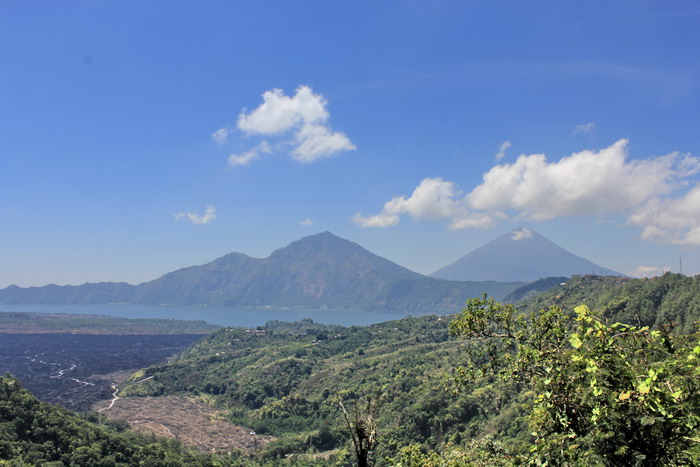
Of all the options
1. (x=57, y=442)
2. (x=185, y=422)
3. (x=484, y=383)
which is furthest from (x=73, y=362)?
(x=484, y=383)

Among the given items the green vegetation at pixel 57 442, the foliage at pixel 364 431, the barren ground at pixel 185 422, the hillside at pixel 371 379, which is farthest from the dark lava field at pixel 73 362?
the foliage at pixel 364 431

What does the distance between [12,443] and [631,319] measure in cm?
8104

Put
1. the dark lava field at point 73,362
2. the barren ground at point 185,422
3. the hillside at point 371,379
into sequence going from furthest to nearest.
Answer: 1. the dark lava field at point 73,362
2. the barren ground at point 185,422
3. the hillside at point 371,379

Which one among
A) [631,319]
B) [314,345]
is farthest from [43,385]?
[631,319]

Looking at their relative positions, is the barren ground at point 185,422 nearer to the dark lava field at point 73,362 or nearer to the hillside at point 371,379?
the hillside at point 371,379

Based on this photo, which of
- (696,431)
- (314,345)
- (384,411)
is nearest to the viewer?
(696,431)

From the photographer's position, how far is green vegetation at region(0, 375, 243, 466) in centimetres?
4325

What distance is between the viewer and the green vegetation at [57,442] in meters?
43.2

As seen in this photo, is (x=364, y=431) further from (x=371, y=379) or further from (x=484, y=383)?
(x=371, y=379)

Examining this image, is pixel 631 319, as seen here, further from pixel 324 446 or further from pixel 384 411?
pixel 324 446

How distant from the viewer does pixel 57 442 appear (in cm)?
4678

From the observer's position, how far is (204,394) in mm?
105500

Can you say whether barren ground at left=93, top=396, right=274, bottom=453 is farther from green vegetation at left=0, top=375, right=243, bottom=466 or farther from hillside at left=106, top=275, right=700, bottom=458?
green vegetation at left=0, top=375, right=243, bottom=466

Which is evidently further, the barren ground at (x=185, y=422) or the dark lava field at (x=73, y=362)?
the dark lava field at (x=73, y=362)
